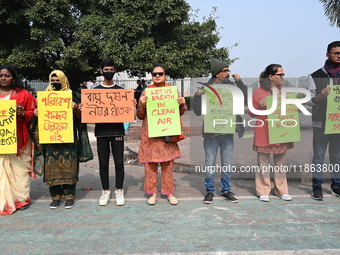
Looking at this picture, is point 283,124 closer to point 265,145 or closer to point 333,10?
point 265,145

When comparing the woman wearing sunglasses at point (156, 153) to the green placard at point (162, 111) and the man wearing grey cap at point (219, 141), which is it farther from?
the man wearing grey cap at point (219, 141)

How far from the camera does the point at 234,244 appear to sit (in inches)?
115

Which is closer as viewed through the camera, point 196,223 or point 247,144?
point 196,223

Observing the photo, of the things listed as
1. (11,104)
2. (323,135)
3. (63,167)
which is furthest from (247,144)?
(11,104)

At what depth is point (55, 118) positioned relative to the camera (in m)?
Result: 4.01

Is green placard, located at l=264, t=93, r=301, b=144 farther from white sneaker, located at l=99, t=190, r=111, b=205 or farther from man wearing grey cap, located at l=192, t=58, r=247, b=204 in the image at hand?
white sneaker, located at l=99, t=190, r=111, b=205

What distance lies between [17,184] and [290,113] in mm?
3655

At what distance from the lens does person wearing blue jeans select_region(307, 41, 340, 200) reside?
4207 mm

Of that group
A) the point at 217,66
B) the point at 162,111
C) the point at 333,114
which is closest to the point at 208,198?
the point at 162,111

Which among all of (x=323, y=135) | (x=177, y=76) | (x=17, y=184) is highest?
(x=177, y=76)

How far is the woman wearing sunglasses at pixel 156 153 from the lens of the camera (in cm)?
409

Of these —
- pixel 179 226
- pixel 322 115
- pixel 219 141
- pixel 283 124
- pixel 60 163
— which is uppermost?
pixel 322 115

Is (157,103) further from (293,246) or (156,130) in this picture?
(293,246)

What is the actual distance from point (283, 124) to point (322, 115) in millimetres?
544
